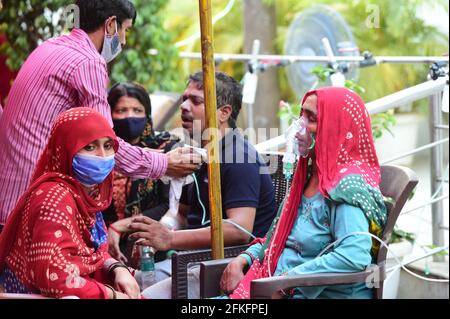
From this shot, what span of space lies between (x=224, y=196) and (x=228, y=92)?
53 cm

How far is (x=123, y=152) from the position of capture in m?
3.67

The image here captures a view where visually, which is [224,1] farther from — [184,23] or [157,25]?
[157,25]

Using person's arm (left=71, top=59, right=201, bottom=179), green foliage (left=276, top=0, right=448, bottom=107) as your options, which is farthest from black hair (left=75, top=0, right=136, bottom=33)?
green foliage (left=276, top=0, right=448, bottom=107)

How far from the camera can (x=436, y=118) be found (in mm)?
5246

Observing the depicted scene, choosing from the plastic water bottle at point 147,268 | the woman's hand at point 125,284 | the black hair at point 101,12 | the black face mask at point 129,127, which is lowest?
the plastic water bottle at point 147,268

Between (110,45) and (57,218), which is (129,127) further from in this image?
(57,218)

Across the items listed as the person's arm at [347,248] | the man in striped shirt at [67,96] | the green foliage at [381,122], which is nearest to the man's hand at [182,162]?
the man in striped shirt at [67,96]

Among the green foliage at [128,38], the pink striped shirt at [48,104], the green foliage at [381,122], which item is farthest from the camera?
the green foliage at [128,38]

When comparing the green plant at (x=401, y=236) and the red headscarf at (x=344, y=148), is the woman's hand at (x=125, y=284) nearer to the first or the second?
the red headscarf at (x=344, y=148)

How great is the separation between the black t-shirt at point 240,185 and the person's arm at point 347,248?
0.71 m

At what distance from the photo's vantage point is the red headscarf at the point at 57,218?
2.99 meters

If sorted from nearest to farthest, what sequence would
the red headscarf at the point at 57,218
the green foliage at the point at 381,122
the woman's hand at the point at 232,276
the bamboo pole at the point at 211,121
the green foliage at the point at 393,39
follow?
the red headscarf at the point at 57,218, the bamboo pole at the point at 211,121, the woman's hand at the point at 232,276, the green foliage at the point at 381,122, the green foliage at the point at 393,39
